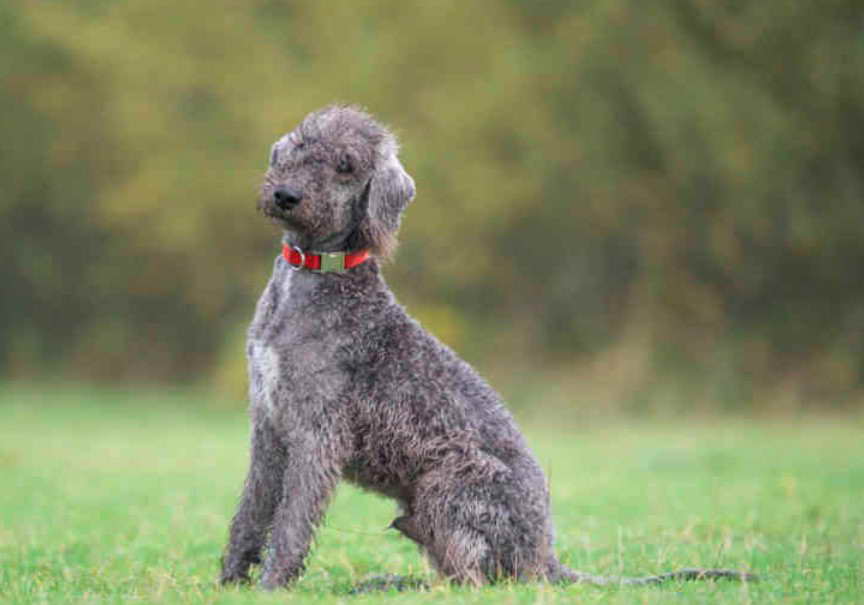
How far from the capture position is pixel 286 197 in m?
6.50

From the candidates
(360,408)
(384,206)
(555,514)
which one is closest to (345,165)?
(384,206)

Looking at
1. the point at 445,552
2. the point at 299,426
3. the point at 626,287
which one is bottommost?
the point at 445,552

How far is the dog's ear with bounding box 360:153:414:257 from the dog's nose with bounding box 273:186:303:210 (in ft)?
1.40

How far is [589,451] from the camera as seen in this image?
17672 millimetres

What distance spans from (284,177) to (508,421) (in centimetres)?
172

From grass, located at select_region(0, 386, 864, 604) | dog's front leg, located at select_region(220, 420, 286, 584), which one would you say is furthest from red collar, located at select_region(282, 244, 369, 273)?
grass, located at select_region(0, 386, 864, 604)

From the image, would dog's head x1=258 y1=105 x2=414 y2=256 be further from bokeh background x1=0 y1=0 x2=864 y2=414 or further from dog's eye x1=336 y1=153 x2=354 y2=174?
bokeh background x1=0 y1=0 x2=864 y2=414

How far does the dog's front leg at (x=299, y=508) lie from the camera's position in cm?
641

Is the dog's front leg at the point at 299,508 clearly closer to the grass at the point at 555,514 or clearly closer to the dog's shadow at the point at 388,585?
the grass at the point at 555,514

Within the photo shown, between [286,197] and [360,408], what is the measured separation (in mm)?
1132

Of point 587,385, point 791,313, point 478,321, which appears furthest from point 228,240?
point 791,313

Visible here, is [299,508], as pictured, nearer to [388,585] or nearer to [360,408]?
[360,408]

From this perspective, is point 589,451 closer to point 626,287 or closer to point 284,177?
point 626,287

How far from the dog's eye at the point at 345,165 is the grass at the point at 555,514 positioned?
2.14 m
